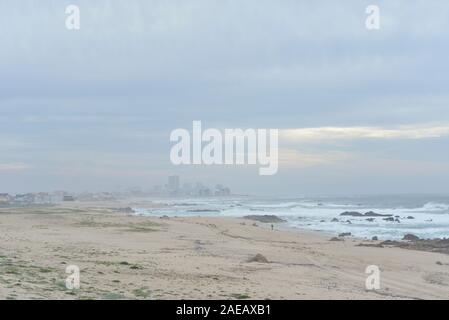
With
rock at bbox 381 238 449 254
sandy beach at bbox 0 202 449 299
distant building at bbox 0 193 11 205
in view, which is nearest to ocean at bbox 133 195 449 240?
rock at bbox 381 238 449 254

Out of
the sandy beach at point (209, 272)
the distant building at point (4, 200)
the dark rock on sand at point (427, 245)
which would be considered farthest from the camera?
the distant building at point (4, 200)

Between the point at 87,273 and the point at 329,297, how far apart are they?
5629 millimetres

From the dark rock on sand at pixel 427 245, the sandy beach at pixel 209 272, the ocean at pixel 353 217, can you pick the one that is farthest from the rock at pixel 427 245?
the ocean at pixel 353 217

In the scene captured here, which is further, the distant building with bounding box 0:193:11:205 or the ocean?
the distant building with bounding box 0:193:11:205

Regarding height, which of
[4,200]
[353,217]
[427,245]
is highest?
[427,245]

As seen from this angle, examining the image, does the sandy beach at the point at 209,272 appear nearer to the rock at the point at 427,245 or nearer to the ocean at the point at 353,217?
the rock at the point at 427,245

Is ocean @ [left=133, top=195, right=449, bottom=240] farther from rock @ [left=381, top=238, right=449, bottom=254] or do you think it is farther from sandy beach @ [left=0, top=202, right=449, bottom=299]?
sandy beach @ [left=0, top=202, right=449, bottom=299]

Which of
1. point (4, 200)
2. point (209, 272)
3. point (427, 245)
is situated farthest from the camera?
point (4, 200)

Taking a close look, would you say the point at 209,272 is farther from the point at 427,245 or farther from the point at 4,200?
the point at 4,200

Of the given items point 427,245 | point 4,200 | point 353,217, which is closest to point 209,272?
point 427,245

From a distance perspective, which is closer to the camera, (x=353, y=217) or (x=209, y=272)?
(x=209, y=272)
